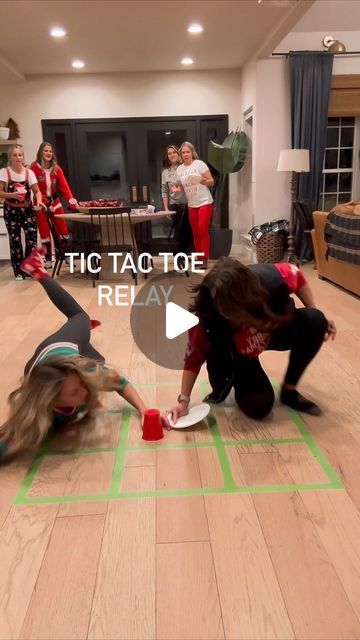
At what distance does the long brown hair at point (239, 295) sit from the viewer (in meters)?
1.62

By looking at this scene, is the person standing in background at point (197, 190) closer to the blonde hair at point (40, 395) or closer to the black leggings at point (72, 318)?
the black leggings at point (72, 318)

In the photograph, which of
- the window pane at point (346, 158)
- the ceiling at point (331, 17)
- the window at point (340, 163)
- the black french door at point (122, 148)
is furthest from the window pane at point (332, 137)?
the black french door at point (122, 148)

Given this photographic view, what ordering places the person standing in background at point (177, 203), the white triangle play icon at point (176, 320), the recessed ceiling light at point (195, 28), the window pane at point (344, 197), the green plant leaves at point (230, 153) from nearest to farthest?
the white triangle play icon at point (176, 320), the recessed ceiling light at point (195, 28), the person standing in background at point (177, 203), the green plant leaves at point (230, 153), the window pane at point (344, 197)

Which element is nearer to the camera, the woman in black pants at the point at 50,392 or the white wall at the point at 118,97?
the woman in black pants at the point at 50,392

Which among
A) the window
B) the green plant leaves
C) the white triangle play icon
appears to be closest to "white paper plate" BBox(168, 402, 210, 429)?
the white triangle play icon

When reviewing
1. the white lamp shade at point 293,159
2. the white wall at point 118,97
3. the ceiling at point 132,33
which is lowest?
the white lamp shade at point 293,159

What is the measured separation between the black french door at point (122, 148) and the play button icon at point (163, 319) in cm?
242

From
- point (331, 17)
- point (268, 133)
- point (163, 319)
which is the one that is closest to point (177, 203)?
point (268, 133)

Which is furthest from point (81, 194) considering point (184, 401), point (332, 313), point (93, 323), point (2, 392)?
point (184, 401)

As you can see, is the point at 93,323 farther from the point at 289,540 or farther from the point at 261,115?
the point at 261,115

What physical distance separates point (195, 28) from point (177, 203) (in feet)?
6.13

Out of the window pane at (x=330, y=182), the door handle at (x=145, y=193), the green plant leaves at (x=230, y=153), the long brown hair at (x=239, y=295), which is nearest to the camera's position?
the long brown hair at (x=239, y=295)

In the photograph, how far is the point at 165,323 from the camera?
369 cm

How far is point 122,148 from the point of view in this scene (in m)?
7.24
